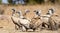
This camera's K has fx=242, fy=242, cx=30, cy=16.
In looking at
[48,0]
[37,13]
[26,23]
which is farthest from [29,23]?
[48,0]

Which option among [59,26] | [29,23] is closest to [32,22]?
[29,23]

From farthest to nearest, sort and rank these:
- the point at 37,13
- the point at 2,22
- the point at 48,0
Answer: the point at 48,0 < the point at 2,22 < the point at 37,13

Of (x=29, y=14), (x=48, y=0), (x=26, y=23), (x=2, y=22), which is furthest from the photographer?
(x=48, y=0)

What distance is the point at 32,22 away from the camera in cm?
988

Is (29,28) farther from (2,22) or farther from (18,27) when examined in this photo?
(2,22)

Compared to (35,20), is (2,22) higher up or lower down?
lower down

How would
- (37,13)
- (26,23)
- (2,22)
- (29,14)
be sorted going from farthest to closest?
1. (29,14)
2. (2,22)
3. (37,13)
4. (26,23)

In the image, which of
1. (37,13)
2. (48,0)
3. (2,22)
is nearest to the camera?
(37,13)

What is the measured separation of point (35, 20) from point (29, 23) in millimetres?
332

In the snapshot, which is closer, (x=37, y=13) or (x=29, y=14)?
(x=37, y=13)

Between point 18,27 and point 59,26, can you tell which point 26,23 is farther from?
point 59,26

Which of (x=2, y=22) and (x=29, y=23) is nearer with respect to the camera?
(x=29, y=23)

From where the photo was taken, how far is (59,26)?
35.3 feet

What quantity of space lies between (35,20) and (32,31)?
48 cm
